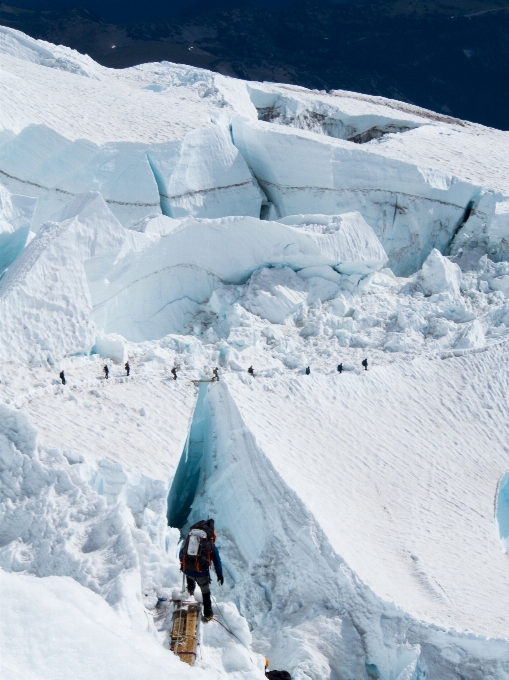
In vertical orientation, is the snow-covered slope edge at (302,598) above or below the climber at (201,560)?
below

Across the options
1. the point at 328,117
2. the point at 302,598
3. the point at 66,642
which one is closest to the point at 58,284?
the point at 302,598

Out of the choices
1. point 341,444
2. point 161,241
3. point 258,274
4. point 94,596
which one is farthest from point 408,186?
point 94,596

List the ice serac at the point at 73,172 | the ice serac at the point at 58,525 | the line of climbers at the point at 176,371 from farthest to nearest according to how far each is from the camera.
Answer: the ice serac at the point at 73,172
the line of climbers at the point at 176,371
the ice serac at the point at 58,525

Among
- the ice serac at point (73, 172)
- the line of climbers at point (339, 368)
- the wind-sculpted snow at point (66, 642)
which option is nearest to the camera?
the wind-sculpted snow at point (66, 642)

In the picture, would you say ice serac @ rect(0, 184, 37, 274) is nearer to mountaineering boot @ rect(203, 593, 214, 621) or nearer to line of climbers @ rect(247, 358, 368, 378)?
line of climbers @ rect(247, 358, 368, 378)

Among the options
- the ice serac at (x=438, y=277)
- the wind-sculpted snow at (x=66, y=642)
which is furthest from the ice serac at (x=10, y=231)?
the wind-sculpted snow at (x=66, y=642)

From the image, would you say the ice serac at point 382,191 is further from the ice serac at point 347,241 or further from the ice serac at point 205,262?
the ice serac at point 205,262
